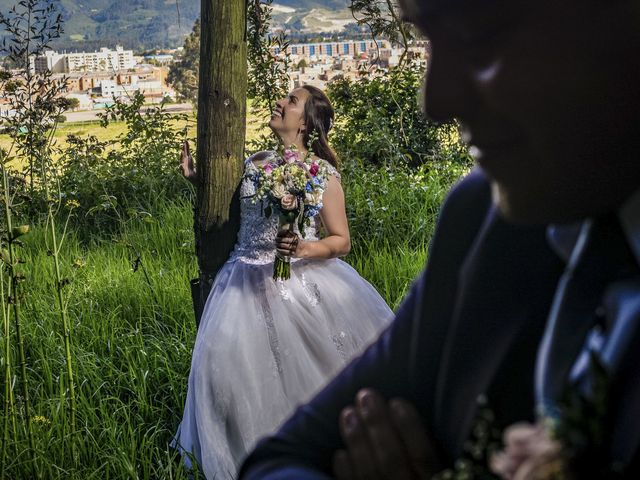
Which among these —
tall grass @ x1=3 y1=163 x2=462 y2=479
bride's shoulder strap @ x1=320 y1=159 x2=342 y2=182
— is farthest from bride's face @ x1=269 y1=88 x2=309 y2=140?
tall grass @ x1=3 y1=163 x2=462 y2=479

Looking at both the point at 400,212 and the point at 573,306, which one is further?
the point at 400,212

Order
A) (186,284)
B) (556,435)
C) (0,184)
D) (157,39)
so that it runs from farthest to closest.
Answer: (157,39)
(186,284)
(0,184)
(556,435)

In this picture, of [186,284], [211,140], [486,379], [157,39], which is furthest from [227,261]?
[157,39]

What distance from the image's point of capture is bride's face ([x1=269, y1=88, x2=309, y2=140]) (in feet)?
15.1

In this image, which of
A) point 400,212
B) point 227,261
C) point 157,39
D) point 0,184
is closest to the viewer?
point 0,184

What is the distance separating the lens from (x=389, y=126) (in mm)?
8969

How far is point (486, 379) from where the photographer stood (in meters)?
0.85

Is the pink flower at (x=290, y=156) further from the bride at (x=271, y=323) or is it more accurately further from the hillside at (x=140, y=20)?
the hillside at (x=140, y=20)

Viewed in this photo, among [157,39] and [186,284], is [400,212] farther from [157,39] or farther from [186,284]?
[157,39]

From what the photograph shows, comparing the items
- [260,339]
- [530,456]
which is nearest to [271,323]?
[260,339]

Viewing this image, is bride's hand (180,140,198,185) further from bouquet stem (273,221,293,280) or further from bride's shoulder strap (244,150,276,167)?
bouquet stem (273,221,293,280)

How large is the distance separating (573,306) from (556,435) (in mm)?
168

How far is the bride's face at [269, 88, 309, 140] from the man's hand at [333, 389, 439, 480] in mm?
3741

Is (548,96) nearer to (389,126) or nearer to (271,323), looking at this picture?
(271,323)
